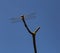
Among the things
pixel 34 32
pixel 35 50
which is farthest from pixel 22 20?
pixel 35 50

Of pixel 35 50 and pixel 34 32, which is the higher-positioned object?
pixel 34 32

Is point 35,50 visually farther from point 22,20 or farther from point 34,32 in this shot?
point 22,20

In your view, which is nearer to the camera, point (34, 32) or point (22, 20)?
point (22, 20)

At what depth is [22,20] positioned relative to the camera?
5.29 metres

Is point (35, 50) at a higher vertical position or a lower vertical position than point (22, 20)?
lower

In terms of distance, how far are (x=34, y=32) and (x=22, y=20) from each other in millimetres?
691

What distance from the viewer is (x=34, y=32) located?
567cm

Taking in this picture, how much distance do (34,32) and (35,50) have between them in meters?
0.64

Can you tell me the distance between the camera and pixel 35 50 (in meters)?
5.48

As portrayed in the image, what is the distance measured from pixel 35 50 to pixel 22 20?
1.12 meters
